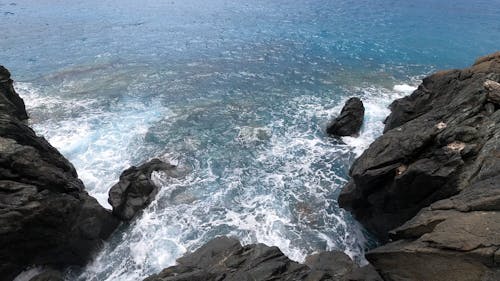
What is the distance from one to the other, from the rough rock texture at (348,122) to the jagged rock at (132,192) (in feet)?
55.6

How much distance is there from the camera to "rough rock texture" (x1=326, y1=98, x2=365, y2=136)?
30.5m

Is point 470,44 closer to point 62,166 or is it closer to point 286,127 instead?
point 286,127

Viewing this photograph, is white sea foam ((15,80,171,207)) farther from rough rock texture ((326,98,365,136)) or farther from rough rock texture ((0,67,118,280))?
rough rock texture ((326,98,365,136))

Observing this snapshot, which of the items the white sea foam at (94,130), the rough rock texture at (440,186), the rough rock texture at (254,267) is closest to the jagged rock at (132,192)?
the white sea foam at (94,130)

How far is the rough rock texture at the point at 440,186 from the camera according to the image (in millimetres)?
11273

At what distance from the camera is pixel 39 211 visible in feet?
54.6

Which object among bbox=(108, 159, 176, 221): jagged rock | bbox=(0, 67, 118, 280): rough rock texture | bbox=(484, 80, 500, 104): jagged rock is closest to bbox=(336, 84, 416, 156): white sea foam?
bbox=(484, 80, 500, 104): jagged rock

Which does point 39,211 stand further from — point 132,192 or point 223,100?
point 223,100

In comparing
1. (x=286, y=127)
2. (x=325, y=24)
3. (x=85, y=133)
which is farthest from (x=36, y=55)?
(x=325, y=24)

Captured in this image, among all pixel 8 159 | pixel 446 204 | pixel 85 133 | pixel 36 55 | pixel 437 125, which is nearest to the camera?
pixel 446 204

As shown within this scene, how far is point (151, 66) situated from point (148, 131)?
1852 centimetres

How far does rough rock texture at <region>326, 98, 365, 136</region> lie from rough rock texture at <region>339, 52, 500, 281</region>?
4861mm

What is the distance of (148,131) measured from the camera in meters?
31.1

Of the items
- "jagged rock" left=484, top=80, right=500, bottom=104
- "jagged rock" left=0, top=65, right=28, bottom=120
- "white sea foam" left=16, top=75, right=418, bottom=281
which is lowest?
"white sea foam" left=16, top=75, right=418, bottom=281
